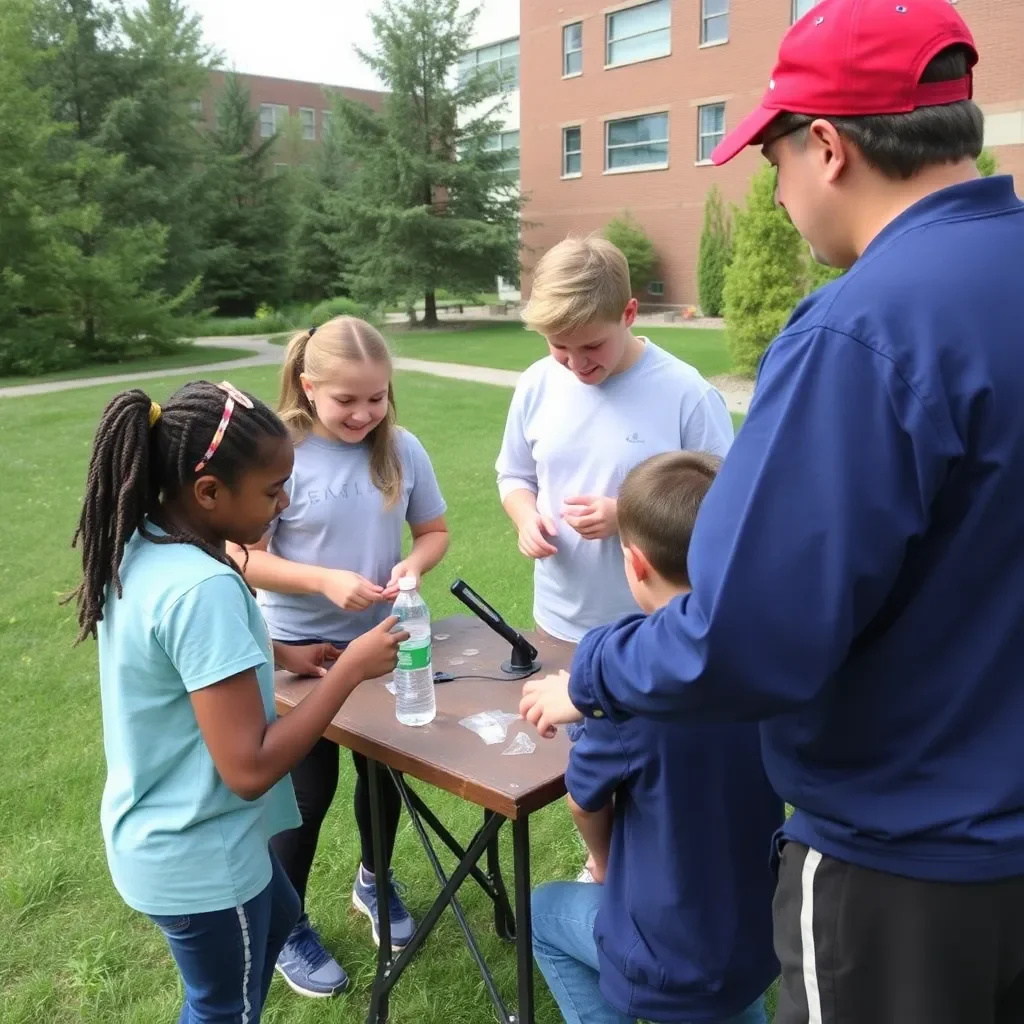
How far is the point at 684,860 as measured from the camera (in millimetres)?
1631

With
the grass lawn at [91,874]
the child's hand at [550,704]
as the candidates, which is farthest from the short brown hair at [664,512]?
the grass lawn at [91,874]

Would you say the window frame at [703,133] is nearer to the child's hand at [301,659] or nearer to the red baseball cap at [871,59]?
the child's hand at [301,659]

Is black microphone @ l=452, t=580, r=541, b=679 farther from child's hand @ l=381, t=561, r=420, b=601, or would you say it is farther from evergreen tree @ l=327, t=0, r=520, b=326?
evergreen tree @ l=327, t=0, r=520, b=326

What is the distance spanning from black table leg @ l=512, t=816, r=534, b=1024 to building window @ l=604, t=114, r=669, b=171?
26.8 meters

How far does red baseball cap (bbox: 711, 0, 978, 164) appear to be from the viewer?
1146 millimetres

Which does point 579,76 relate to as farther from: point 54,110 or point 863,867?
point 863,867

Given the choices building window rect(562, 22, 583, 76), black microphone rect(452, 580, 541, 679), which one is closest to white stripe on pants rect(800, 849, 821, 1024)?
black microphone rect(452, 580, 541, 679)

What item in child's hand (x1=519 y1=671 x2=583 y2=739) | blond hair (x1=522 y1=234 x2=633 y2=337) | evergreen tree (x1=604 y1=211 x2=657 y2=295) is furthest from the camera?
evergreen tree (x1=604 y1=211 x2=657 y2=295)

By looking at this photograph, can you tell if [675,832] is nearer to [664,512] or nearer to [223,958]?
[664,512]

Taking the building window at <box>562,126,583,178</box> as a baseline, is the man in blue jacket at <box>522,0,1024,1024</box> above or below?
below

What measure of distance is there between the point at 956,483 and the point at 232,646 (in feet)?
3.94

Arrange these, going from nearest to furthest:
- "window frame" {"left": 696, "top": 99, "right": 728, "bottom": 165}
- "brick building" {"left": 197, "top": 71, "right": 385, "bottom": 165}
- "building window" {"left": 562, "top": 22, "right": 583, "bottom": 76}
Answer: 1. "window frame" {"left": 696, "top": 99, "right": 728, "bottom": 165}
2. "building window" {"left": 562, "top": 22, "right": 583, "bottom": 76}
3. "brick building" {"left": 197, "top": 71, "right": 385, "bottom": 165}

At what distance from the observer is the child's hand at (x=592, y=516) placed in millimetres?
2551

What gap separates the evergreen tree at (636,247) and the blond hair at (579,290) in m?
24.3
